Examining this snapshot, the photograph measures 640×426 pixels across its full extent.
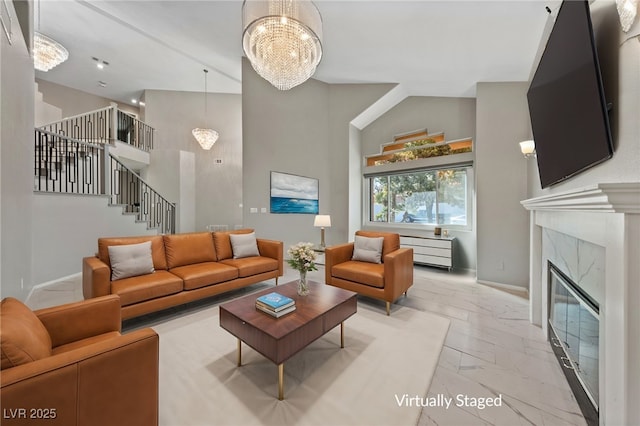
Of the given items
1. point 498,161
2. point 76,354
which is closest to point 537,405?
point 76,354

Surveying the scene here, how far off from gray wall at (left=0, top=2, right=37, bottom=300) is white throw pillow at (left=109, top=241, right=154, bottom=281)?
2.69 ft

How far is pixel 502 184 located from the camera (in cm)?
377

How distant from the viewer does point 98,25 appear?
4406 millimetres

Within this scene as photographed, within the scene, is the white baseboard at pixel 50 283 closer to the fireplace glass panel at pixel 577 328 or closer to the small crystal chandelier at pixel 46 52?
the small crystal chandelier at pixel 46 52

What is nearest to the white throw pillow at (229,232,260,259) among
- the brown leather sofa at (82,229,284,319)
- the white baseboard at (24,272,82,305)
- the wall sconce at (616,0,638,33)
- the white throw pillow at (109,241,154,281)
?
the brown leather sofa at (82,229,284,319)

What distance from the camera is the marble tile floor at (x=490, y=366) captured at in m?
1.48

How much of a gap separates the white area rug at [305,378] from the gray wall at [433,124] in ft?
9.13

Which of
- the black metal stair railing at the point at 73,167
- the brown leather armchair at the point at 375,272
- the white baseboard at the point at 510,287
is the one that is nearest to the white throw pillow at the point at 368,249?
the brown leather armchair at the point at 375,272

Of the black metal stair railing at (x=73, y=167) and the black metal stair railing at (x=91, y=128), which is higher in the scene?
the black metal stair railing at (x=91, y=128)

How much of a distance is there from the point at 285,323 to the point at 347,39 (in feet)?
12.7

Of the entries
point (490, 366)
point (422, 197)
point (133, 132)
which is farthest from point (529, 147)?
point (133, 132)

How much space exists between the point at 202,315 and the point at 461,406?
2531 mm

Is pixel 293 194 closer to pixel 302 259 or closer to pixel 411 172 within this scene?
pixel 411 172

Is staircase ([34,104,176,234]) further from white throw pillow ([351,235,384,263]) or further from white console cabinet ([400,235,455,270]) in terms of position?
white console cabinet ([400,235,455,270])
